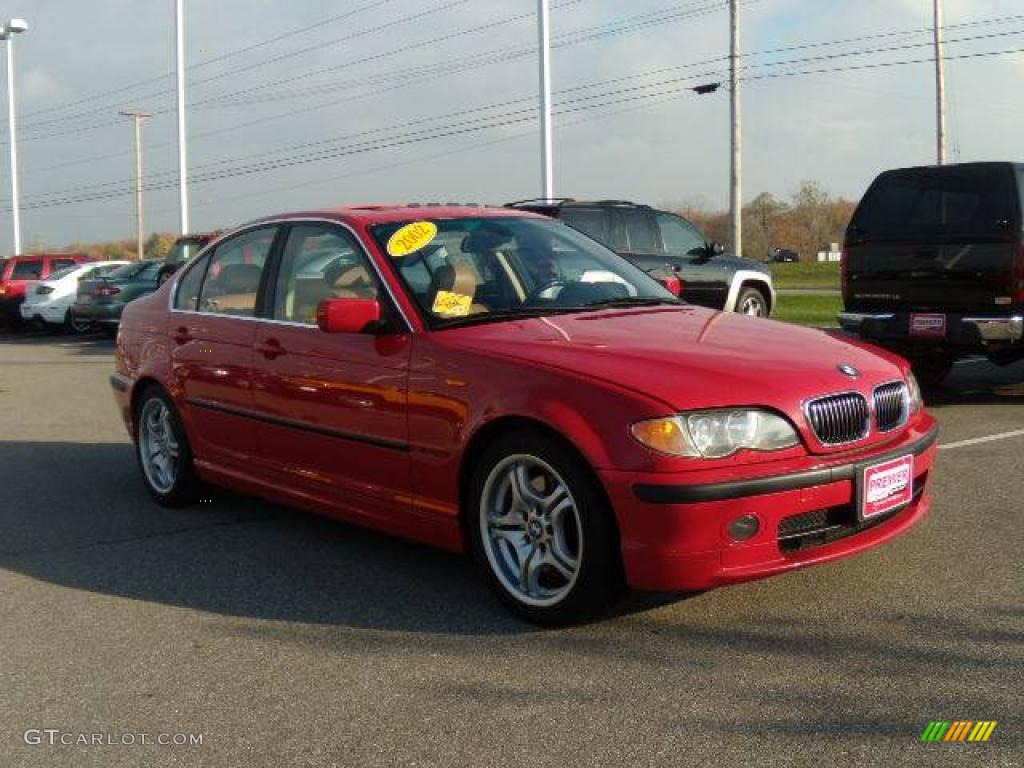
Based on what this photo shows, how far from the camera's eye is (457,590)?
15.5 feet

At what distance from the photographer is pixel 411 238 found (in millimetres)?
5141

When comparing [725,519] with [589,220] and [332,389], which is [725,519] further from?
[589,220]

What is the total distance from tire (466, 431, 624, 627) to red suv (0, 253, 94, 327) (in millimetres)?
22416

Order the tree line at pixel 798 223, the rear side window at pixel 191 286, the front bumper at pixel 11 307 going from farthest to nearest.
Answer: the tree line at pixel 798 223 < the front bumper at pixel 11 307 < the rear side window at pixel 191 286

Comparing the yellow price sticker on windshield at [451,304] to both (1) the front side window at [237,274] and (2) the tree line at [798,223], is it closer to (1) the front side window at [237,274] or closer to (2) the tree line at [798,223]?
(1) the front side window at [237,274]

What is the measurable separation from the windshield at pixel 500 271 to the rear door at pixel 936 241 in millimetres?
4354

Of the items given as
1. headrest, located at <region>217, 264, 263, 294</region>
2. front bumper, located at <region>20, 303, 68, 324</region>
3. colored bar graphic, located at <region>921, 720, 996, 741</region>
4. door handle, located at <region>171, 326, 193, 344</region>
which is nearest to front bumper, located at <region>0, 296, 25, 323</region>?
front bumper, located at <region>20, 303, 68, 324</region>

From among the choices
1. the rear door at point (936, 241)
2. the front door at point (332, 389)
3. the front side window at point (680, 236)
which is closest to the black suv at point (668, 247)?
the front side window at point (680, 236)

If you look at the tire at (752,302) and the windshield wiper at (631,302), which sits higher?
the tire at (752,302)

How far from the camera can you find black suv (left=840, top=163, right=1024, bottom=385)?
348 inches

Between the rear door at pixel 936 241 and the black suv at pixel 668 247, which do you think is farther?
the black suv at pixel 668 247

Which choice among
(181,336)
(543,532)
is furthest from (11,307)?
(543,532)

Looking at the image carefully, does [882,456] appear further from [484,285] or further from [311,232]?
[311,232]

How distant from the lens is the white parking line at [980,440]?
7520 millimetres
